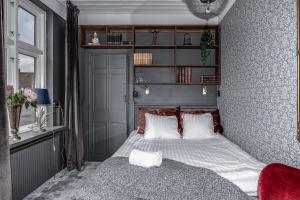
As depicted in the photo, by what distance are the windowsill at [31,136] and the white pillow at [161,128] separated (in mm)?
1185

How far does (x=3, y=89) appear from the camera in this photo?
2227 millimetres

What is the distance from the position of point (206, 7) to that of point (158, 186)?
1.75 m

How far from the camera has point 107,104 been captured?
14.9 feet

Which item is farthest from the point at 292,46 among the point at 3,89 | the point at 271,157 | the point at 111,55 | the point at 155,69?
the point at 111,55

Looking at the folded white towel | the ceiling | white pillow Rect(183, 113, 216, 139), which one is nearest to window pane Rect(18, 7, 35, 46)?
the ceiling

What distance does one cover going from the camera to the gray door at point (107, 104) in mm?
4512

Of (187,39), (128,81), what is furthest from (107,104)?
(187,39)

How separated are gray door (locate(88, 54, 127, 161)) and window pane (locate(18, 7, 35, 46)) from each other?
112cm

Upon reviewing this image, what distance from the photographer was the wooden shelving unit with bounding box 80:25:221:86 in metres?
4.27

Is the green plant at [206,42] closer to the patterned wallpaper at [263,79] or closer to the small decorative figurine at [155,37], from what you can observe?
the patterned wallpaper at [263,79]

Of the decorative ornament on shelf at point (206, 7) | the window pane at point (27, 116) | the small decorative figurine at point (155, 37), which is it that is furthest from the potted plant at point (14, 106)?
the small decorative figurine at point (155, 37)

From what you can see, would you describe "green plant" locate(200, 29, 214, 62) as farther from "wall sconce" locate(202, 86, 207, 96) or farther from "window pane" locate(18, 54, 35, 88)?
"window pane" locate(18, 54, 35, 88)

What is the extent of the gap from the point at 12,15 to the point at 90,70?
66.7 inches

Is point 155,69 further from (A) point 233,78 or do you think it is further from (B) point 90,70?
(A) point 233,78
